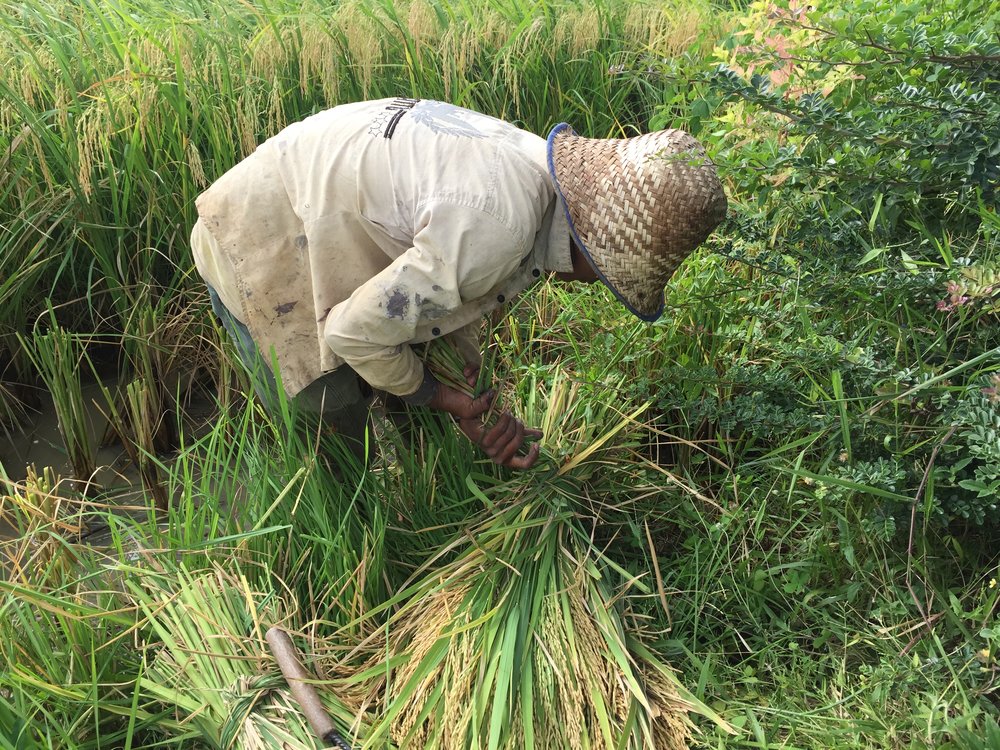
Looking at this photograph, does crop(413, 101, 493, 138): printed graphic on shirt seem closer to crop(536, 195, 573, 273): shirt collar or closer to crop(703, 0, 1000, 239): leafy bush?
crop(536, 195, 573, 273): shirt collar

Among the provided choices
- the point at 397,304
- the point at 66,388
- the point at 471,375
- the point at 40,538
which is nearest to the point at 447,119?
the point at 397,304

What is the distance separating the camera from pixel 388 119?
6.97 ft

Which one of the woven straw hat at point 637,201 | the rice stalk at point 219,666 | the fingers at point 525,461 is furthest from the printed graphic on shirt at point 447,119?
the rice stalk at point 219,666

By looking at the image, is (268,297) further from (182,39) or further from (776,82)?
(182,39)

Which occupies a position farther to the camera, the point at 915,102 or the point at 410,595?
the point at 410,595

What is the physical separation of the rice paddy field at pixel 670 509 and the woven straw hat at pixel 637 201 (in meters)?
0.27

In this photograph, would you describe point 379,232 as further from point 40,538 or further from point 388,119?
point 40,538

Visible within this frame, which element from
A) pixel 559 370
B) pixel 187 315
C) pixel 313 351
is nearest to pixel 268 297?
pixel 313 351

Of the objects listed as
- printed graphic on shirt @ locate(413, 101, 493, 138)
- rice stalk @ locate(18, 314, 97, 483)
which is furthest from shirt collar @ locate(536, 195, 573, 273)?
rice stalk @ locate(18, 314, 97, 483)

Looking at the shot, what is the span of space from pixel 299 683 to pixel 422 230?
1.07m

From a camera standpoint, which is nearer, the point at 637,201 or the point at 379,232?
the point at 637,201

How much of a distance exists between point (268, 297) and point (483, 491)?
30.6 inches

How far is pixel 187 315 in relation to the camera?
3342 mm

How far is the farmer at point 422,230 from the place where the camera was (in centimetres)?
193
